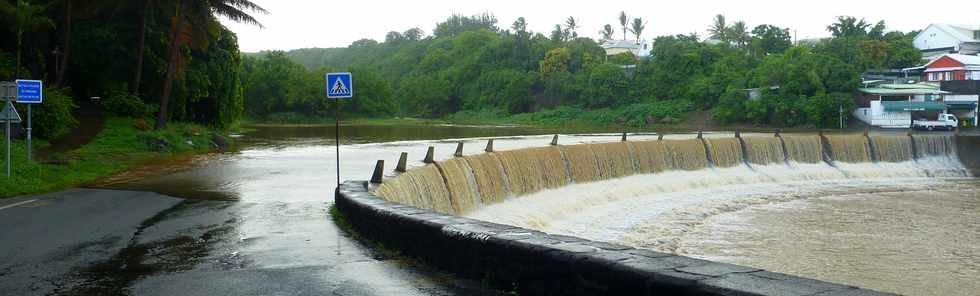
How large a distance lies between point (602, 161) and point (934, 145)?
18.2 meters

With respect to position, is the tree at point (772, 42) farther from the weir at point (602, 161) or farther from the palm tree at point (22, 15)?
the palm tree at point (22, 15)

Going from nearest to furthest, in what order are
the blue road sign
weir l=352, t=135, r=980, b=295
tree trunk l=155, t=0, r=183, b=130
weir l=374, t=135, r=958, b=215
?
weir l=352, t=135, r=980, b=295 < the blue road sign < weir l=374, t=135, r=958, b=215 < tree trunk l=155, t=0, r=183, b=130

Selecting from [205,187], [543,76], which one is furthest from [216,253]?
[543,76]

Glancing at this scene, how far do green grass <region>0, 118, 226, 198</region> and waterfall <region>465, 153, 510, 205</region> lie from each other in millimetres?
8612

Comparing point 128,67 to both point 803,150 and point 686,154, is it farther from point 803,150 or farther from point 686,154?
point 803,150

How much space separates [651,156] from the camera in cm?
2797

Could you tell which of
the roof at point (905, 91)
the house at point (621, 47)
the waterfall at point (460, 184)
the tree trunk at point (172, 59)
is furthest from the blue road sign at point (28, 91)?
the house at point (621, 47)

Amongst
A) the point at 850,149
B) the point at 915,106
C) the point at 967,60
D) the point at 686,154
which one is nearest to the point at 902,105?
the point at 915,106

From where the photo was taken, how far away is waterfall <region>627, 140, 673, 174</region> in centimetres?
2752

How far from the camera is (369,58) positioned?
6550 inches

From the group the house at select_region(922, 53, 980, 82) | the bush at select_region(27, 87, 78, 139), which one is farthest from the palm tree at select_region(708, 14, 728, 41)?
the bush at select_region(27, 87, 78, 139)

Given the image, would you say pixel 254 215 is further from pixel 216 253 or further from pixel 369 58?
pixel 369 58

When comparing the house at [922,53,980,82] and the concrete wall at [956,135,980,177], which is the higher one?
the house at [922,53,980,82]

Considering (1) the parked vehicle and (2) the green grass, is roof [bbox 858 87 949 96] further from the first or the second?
(2) the green grass
